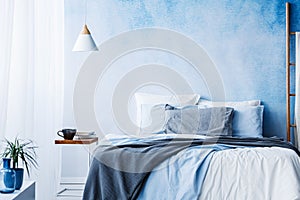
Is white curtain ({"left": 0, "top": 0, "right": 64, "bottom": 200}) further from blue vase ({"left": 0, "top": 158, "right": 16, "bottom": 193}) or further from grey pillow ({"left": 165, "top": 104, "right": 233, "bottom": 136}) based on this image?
grey pillow ({"left": 165, "top": 104, "right": 233, "bottom": 136})

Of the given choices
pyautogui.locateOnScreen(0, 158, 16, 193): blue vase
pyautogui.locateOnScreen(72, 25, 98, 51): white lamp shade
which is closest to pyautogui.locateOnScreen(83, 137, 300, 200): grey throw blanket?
pyautogui.locateOnScreen(0, 158, 16, 193): blue vase

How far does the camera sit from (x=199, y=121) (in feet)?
17.2

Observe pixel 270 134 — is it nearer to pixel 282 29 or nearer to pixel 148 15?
pixel 282 29

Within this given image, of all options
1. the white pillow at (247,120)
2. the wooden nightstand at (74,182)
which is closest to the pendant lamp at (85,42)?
the wooden nightstand at (74,182)

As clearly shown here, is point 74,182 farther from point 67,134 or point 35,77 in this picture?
point 35,77

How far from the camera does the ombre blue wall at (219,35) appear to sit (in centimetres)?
573

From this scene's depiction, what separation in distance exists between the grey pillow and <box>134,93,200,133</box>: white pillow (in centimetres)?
13

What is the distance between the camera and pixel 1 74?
3299mm

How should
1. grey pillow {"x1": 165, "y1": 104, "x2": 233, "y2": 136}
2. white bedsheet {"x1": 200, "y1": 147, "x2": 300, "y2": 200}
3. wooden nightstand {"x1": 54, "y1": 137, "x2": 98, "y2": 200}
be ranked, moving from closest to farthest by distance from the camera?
white bedsheet {"x1": 200, "y1": 147, "x2": 300, "y2": 200}, wooden nightstand {"x1": 54, "y1": 137, "x2": 98, "y2": 200}, grey pillow {"x1": 165, "y1": 104, "x2": 233, "y2": 136}

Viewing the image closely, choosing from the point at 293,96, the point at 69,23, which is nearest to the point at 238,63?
the point at 293,96

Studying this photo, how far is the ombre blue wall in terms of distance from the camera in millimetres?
5730

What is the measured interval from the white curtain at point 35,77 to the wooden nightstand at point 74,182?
233 mm

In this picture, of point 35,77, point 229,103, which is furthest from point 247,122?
point 35,77

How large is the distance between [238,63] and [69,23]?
6.97ft
